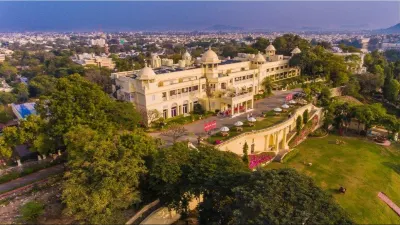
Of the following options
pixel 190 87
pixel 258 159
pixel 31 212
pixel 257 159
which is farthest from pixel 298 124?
pixel 31 212

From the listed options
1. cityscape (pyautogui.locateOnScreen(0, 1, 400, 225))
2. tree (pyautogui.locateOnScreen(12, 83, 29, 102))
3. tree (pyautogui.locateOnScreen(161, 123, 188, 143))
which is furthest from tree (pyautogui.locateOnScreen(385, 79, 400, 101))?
tree (pyautogui.locateOnScreen(12, 83, 29, 102))

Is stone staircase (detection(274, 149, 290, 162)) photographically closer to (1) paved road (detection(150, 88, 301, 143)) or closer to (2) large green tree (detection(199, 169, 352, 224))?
(1) paved road (detection(150, 88, 301, 143))

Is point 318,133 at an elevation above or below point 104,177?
below

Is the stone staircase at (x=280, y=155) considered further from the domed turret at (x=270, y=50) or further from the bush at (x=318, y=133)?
the domed turret at (x=270, y=50)

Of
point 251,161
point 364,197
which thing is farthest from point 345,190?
point 251,161

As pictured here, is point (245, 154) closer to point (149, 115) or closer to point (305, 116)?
point (149, 115)

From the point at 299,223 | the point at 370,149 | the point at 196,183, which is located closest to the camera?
the point at 299,223

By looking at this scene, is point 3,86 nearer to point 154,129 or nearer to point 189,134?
point 154,129
